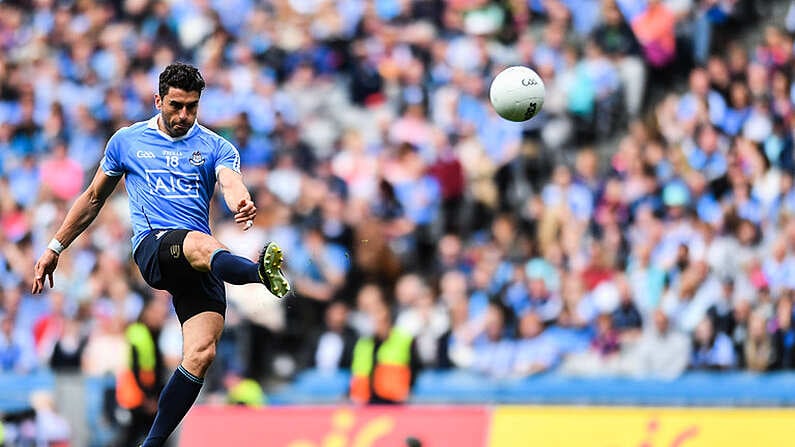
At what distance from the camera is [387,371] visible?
597 inches

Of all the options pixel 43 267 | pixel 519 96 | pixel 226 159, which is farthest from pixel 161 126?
pixel 519 96

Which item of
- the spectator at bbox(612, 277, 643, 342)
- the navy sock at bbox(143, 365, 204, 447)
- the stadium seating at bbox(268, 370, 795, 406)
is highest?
the navy sock at bbox(143, 365, 204, 447)

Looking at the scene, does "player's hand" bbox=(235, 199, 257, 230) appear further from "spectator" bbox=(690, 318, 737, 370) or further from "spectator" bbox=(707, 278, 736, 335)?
"spectator" bbox=(707, 278, 736, 335)

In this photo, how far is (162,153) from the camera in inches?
401

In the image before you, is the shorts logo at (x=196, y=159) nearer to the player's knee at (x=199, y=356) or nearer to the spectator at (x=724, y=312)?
the player's knee at (x=199, y=356)

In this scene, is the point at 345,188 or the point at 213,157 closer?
the point at 213,157

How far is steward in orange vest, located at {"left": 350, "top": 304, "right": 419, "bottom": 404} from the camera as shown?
49.4ft

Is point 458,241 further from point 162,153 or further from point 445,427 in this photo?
point 162,153

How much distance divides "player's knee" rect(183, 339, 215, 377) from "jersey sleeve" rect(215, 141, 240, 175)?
1152 mm

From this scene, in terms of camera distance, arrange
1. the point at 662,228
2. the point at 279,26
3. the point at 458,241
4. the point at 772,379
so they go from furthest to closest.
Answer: the point at 279,26 < the point at 458,241 < the point at 662,228 < the point at 772,379

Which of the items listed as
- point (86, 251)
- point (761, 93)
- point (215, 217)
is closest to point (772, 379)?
point (761, 93)

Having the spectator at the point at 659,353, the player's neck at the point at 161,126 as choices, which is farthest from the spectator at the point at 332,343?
the player's neck at the point at 161,126

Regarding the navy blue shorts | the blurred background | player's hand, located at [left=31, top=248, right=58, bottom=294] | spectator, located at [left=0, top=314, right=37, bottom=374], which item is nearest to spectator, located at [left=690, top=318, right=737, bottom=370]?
the blurred background

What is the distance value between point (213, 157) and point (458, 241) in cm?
719
